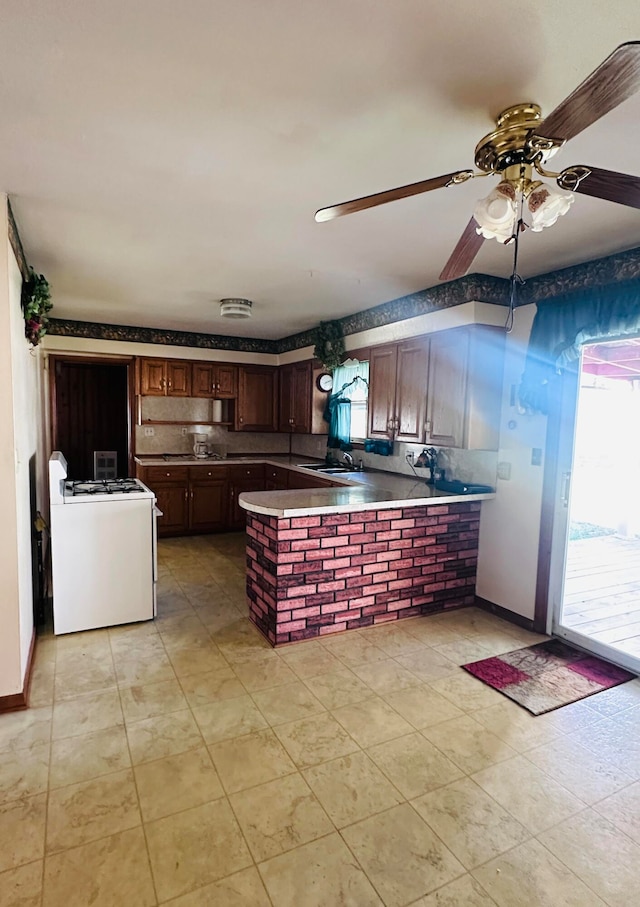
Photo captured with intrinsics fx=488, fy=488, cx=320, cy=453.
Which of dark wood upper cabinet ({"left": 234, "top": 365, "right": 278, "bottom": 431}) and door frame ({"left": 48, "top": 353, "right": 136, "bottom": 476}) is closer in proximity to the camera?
door frame ({"left": 48, "top": 353, "right": 136, "bottom": 476})

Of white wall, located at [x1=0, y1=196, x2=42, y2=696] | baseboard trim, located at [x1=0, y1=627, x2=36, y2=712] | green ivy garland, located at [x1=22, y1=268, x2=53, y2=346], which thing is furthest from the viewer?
green ivy garland, located at [x1=22, y1=268, x2=53, y2=346]

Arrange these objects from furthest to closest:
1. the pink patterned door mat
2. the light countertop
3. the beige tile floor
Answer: the light countertop
the pink patterned door mat
the beige tile floor

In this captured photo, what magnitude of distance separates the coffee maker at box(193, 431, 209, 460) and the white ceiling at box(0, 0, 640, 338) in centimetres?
322

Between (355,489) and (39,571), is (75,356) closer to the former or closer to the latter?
(39,571)

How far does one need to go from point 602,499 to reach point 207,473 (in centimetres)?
445

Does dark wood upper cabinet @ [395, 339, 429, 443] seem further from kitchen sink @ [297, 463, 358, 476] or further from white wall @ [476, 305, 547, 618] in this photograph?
kitchen sink @ [297, 463, 358, 476]

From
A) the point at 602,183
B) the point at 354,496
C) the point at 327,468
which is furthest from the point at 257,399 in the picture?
the point at 602,183

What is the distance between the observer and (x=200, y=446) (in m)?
6.07

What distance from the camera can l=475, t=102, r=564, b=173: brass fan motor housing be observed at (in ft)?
4.74

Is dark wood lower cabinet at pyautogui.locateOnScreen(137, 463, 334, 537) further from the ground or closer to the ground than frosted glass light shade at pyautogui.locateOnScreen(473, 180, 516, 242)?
closer to the ground

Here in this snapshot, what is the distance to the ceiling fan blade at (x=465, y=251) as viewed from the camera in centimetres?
173

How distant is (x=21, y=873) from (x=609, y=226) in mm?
3532

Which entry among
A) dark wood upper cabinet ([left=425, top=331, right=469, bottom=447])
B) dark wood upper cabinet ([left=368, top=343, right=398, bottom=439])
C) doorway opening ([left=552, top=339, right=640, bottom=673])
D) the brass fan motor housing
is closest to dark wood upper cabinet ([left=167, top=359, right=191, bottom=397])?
dark wood upper cabinet ([left=368, top=343, right=398, bottom=439])

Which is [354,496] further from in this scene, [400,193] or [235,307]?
[400,193]
